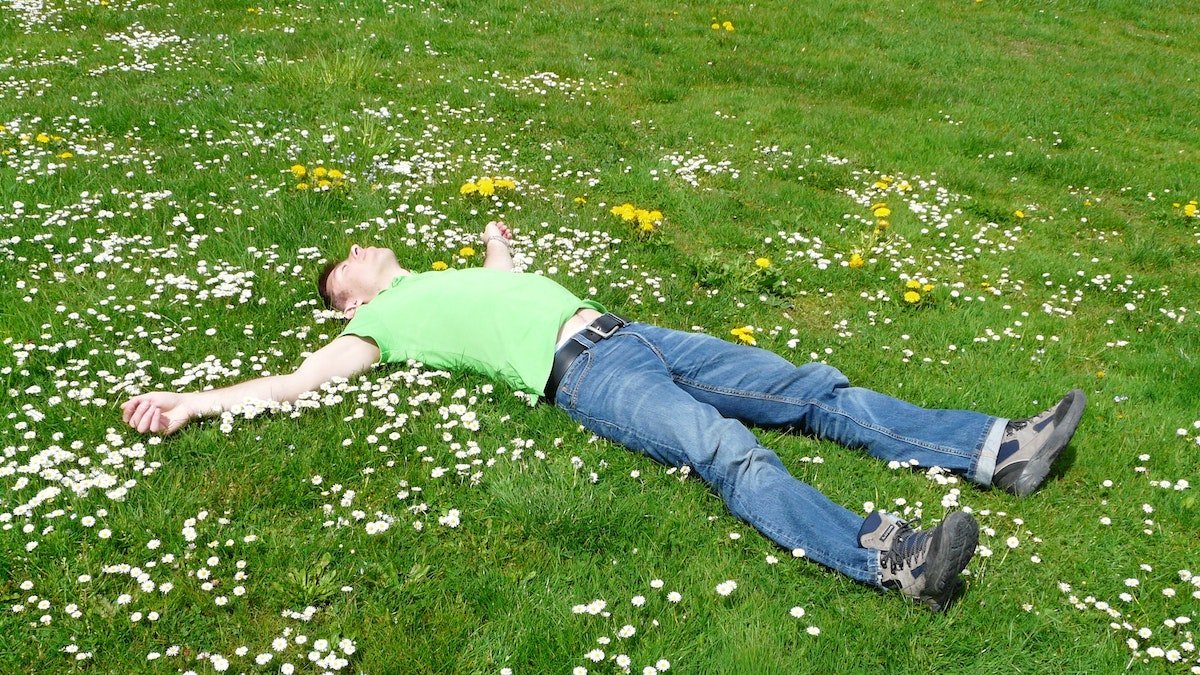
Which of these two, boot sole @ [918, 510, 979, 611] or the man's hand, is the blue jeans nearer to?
boot sole @ [918, 510, 979, 611]

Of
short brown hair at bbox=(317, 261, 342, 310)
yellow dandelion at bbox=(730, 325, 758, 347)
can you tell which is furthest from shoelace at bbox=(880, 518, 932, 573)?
short brown hair at bbox=(317, 261, 342, 310)

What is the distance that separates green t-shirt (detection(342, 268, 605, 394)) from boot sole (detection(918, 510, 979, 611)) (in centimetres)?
214

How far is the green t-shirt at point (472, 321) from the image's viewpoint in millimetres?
4613

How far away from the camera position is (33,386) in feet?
14.7

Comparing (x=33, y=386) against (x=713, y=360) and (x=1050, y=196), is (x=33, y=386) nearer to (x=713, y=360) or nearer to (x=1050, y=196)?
(x=713, y=360)

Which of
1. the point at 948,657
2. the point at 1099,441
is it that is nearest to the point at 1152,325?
the point at 1099,441

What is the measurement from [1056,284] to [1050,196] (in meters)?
2.21

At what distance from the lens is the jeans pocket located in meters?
4.41

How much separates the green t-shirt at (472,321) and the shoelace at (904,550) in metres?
1.96

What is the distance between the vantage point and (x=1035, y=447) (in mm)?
4168

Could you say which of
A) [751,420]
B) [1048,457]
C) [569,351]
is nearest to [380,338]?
[569,351]

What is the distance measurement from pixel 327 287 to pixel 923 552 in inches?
152

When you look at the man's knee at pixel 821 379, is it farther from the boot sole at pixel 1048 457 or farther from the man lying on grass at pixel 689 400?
the boot sole at pixel 1048 457

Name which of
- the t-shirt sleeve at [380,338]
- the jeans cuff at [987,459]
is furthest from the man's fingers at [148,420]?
the jeans cuff at [987,459]
